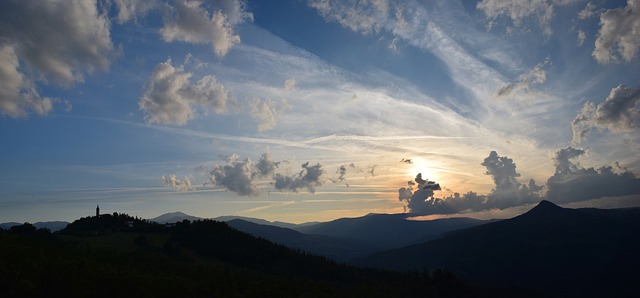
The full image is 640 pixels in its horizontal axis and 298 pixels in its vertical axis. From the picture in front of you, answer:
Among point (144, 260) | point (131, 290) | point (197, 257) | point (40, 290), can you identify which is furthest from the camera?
point (197, 257)

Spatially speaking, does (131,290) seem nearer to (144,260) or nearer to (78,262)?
(78,262)

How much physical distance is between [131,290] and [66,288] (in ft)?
38.7

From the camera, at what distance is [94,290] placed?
77188 millimetres

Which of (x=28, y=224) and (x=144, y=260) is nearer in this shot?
(x=144, y=260)

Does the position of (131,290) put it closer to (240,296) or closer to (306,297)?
(240,296)

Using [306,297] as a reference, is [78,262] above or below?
above

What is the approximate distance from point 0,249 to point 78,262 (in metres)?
17.0

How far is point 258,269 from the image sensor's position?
19812cm

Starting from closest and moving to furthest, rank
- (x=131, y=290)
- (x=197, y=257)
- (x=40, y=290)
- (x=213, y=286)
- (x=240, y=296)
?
(x=40, y=290), (x=131, y=290), (x=240, y=296), (x=213, y=286), (x=197, y=257)

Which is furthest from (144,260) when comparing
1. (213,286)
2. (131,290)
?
(131,290)

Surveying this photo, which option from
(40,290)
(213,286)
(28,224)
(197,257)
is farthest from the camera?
(197,257)

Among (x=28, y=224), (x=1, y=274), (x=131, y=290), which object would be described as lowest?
(x=131, y=290)

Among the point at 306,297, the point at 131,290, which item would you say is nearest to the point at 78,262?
the point at 131,290

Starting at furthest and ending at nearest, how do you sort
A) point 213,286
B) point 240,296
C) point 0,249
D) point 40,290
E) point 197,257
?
point 197,257 → point 213,286 → point 240,296 → point 0,249 → point 40,290
